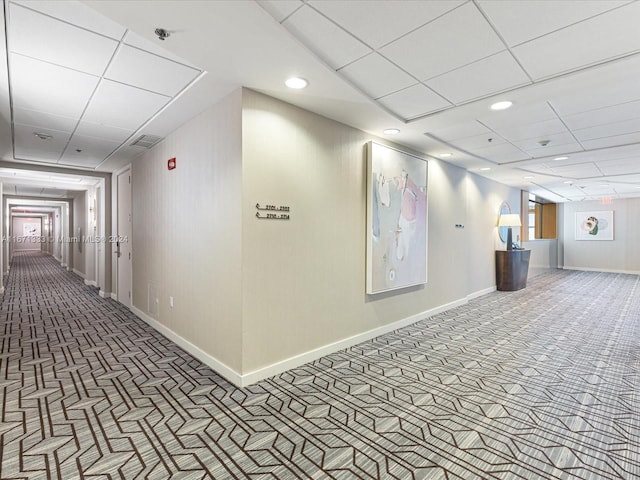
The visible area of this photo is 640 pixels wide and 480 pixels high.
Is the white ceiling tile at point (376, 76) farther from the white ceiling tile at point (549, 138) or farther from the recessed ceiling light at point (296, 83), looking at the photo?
the white ceiling tile at point (549, 138)

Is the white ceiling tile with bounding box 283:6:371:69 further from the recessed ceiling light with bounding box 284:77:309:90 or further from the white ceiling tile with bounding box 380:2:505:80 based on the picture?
the recessed ceiling light with bounding box 284:77:309:90

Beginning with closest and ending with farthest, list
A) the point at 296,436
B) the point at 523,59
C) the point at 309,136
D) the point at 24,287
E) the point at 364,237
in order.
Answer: the point at 296,436
the point at 523,59
the point at 309,136
the point at 364,237
the point at 24,287

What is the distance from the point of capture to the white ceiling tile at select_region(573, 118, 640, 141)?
4109mm

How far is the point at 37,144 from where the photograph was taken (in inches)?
193

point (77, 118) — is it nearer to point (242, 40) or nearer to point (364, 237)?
point (242, 40)

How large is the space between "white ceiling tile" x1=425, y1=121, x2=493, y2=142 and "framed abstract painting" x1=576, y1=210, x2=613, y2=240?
38.5ft

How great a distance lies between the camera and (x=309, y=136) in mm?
3631

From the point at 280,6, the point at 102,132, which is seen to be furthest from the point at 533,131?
the point at 102,132

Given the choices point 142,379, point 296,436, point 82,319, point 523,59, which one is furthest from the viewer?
point 82,319

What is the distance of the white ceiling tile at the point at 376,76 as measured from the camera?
2633 millimetres

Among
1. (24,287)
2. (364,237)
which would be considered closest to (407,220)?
(364,237)

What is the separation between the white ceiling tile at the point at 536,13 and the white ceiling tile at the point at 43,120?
14.6 ft

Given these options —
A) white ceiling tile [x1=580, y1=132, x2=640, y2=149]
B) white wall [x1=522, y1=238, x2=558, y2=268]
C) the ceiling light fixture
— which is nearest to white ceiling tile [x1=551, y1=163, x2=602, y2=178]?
white ceiling tile [x1=580, y1=132, x2=640, y2=149]

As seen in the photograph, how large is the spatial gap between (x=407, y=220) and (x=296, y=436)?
3.45m
